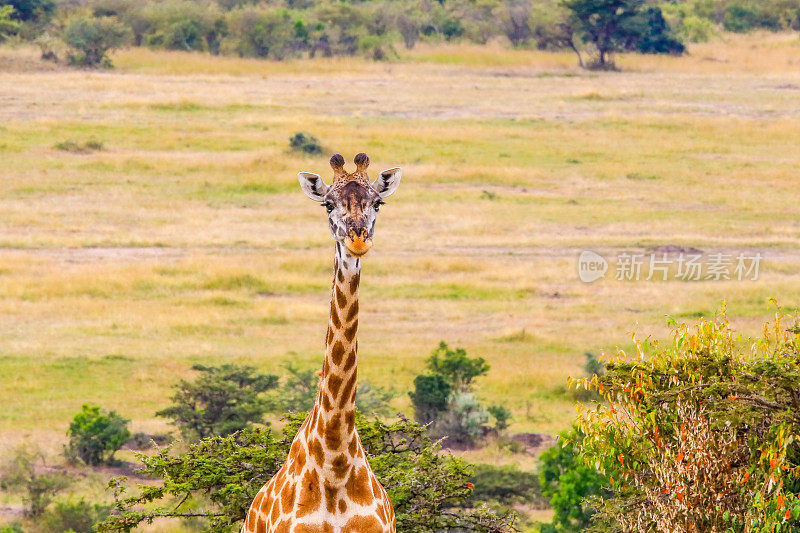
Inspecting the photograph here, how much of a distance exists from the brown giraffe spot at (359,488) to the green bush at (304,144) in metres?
28.6

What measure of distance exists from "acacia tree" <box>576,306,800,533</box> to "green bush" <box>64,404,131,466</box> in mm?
7233

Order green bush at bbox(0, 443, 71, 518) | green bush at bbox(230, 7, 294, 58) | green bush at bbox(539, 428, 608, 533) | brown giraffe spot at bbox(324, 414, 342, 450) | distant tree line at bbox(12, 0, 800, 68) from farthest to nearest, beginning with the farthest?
green bush at bbox(230, 7, 294, 58), distant tree line at bbox(12, 0, 800, 68), green bush at bbox(0, 443, 71, 518), green bush at bbox(539, 428, 608, 533), brown giraffe spot at bbox(324, 414, 342, 450)

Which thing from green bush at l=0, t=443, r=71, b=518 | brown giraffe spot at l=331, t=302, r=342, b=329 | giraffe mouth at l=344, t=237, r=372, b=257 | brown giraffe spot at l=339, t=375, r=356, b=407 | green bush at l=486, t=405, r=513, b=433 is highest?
giraffe mouth at l=344, t=237, r=372, b=257

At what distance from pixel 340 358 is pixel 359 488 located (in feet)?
2.13

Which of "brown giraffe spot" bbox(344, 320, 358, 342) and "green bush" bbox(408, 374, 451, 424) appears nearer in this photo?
"brown giraffe spot" bbox(344, 320, 358, 342)

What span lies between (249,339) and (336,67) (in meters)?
34.5

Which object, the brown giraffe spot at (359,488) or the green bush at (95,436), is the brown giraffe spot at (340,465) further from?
the green bush at (95,436)

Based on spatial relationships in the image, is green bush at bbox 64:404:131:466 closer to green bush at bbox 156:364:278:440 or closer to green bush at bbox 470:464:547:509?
green bush at bbox 156:364:278:440

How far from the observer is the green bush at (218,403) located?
1616cm

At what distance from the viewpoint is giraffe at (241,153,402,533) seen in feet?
20.4

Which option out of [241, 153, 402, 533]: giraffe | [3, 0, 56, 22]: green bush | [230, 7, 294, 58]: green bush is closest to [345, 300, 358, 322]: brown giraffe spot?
[241, 153, 402, 533]: giraffe

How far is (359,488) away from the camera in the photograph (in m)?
6.47

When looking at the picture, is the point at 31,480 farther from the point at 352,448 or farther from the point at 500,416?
the point at 352,448

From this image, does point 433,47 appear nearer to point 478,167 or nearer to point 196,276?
point 478,167
